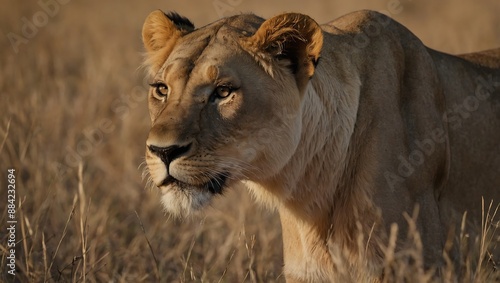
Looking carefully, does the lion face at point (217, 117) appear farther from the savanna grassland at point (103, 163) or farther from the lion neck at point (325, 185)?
the savanna grassland at point (103, 163)

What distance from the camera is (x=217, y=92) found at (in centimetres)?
357

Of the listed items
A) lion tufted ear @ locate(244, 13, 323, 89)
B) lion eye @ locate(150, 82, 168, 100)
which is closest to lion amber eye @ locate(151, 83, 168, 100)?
lion eye @ locate(150, 82, 168, 100)

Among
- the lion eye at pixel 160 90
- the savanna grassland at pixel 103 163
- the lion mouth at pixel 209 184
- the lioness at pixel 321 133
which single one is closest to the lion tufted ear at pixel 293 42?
the lioness at pixel 321 133

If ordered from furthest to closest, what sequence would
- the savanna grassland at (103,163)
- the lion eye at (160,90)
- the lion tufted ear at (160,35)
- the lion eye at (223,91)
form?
the savanna grassland at (103,163) < the lion tufted ear at (160,35) < the lion eye at (160,90) < the lion eye at (223,91)

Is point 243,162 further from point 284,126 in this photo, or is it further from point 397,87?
point 397,87

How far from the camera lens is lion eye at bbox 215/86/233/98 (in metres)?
3.56

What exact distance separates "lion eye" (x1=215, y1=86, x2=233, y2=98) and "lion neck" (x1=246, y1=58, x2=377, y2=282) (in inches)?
17.1

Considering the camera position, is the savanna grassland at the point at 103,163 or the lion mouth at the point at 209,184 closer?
the lion mouth at the point at 209,184

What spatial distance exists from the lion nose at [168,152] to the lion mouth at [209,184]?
0.29 feet

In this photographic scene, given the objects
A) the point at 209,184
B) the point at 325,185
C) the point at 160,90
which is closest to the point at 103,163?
the point at 160,90

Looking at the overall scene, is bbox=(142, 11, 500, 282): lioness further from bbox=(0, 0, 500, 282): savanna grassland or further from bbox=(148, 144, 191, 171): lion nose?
bbox=(0, 0, 500, 282): savanna grassland

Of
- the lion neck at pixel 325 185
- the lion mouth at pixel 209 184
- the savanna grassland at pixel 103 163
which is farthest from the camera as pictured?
the savanna grassland at pixel 103 163

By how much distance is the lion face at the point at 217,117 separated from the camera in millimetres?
3385

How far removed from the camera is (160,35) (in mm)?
4152
